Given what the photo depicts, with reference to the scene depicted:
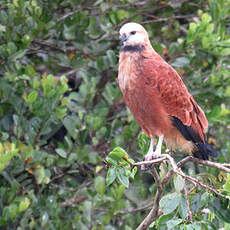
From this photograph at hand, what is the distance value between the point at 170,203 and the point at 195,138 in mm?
1342

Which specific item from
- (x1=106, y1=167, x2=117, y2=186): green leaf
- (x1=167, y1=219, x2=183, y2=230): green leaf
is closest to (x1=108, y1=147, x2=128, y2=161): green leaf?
(x1=106, y1=167, x2=117, y2=186): green leaf

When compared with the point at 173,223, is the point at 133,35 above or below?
above

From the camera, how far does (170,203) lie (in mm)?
2652

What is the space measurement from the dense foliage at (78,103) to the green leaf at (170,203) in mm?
1178

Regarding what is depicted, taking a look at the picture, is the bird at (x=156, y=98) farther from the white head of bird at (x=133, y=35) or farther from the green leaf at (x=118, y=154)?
the green leaf at (x=118, y=154)

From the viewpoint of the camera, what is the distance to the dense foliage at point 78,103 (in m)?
4.20

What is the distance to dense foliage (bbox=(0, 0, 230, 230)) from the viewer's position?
4.20 meters

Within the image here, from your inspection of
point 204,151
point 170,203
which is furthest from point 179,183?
point 204,151

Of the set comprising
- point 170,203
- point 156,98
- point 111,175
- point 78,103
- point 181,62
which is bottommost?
point 78,103

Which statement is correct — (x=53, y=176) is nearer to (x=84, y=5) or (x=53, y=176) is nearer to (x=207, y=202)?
(x=84, y=5)

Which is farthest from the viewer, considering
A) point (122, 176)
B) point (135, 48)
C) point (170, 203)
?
point (135, 48)

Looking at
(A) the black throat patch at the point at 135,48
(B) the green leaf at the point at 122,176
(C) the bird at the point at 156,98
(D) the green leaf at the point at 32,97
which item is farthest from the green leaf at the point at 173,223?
(D) the green leaf at the point at 32,97

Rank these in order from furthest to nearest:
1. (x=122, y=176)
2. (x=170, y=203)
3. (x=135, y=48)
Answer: (x=135, y=48) → (x=122, y=176) → (x=170, y=203)

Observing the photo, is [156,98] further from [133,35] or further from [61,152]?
[61,152]
